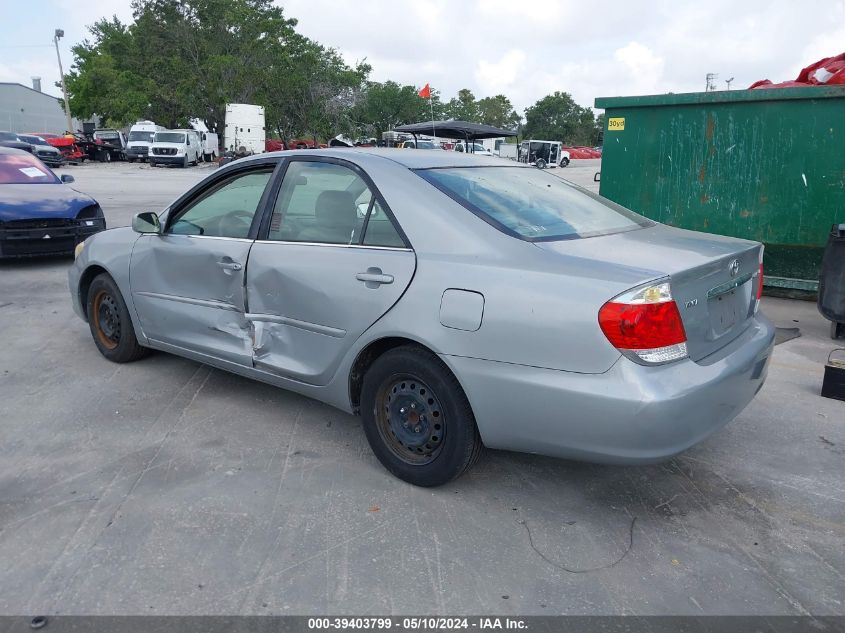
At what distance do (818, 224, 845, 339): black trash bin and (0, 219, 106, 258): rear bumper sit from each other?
8.20 meters

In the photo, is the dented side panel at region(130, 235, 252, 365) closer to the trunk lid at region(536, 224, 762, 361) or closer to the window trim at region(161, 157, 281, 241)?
the window trim at region(161, 157, 281, 241)

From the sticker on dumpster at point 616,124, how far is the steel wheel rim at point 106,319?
5825mm

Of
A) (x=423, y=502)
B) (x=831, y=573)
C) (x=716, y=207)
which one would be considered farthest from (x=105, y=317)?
(x=716, y=207)

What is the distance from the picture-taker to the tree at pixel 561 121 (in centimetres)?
9556

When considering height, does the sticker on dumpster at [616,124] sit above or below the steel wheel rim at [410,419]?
above

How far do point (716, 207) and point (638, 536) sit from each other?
5538 mm

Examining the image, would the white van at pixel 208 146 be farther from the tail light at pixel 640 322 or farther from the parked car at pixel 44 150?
the tail light at pixel 640 322

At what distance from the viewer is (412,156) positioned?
3873mm

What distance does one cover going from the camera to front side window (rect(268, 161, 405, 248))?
11.5 ft

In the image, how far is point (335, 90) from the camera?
173 feet

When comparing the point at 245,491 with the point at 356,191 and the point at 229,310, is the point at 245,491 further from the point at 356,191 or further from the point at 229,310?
the point at 356,191

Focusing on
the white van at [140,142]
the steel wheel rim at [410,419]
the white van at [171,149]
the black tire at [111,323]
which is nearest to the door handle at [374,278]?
the steel wheel rim at [410,419]

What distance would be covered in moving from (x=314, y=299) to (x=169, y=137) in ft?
121

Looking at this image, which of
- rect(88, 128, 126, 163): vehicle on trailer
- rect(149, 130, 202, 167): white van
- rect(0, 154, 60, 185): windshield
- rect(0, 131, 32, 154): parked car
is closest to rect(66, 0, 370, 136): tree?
rect(88, 128, 126, 163): vehicle on trailer
